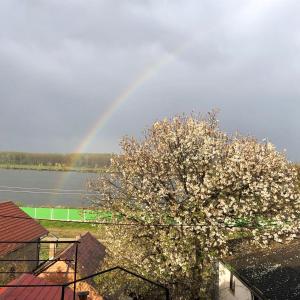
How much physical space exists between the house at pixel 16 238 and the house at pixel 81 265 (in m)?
2.43

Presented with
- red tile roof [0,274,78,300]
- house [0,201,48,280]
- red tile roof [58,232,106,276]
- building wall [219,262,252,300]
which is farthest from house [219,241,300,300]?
house [0,201,48,280]

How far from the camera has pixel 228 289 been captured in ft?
91.5

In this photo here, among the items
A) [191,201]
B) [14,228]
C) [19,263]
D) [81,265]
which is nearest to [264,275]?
[191,201]

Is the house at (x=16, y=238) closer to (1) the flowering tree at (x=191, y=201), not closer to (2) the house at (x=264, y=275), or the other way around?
(1) the flowering tree at (x=191, y=201)

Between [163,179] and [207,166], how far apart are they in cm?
283

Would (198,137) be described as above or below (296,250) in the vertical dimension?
above

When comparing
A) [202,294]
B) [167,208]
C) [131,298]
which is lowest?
[131,298]

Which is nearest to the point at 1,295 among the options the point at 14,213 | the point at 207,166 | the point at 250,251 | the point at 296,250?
the point at 207,166

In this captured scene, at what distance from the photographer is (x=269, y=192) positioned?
2322 cm

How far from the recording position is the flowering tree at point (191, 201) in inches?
872

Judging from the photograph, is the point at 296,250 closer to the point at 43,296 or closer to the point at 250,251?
the point at 250,251

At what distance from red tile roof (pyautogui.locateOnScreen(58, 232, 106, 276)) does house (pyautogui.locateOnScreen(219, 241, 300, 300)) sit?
9.42 metres

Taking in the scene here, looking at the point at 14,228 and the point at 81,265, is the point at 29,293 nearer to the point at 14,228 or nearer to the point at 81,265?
the point at 81,265

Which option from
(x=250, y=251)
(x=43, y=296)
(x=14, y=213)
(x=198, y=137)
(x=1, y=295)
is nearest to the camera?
(x=1, y=295)
